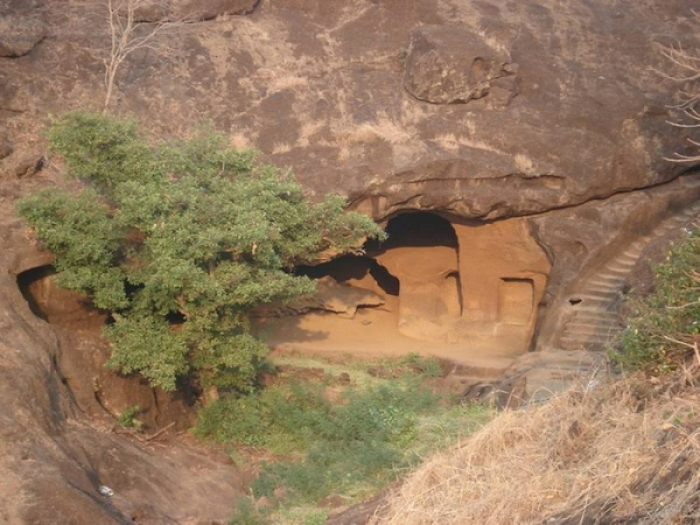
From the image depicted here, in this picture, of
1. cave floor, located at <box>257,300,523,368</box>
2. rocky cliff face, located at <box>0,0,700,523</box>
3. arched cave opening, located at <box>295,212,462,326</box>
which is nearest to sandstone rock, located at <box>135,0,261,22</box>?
rocky cliff face, located at <box>0,0,700,523</box>

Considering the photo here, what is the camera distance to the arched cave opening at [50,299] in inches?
501

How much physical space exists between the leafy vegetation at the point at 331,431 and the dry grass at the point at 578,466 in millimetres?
1460

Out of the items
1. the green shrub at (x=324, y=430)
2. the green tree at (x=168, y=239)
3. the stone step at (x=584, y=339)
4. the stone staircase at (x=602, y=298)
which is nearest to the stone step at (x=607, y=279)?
the stone staircase at (x=602, y=298)

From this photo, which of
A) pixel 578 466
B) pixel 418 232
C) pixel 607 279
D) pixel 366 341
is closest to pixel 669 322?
pixel 578 466

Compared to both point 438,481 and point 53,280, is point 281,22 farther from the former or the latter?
point 438,481

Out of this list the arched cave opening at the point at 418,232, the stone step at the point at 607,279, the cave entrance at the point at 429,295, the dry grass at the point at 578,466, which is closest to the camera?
the dry grass at the point at 578,466

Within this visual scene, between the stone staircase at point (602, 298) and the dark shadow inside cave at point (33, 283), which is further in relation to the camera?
the stone staircase at point (602, 298)

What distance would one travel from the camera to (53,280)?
41.3 ft

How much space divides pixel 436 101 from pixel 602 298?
3702mm

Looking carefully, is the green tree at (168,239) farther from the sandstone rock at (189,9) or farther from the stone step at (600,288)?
the stone step at (600,288)

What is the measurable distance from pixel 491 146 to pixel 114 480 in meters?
7.63

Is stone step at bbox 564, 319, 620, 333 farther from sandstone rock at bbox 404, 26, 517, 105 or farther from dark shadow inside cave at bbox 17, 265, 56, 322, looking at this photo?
dark shadow inside cave at bbox 17, 265, 56, 322

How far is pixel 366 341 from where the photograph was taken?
17.8 meters

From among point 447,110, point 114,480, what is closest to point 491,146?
point 447,110
